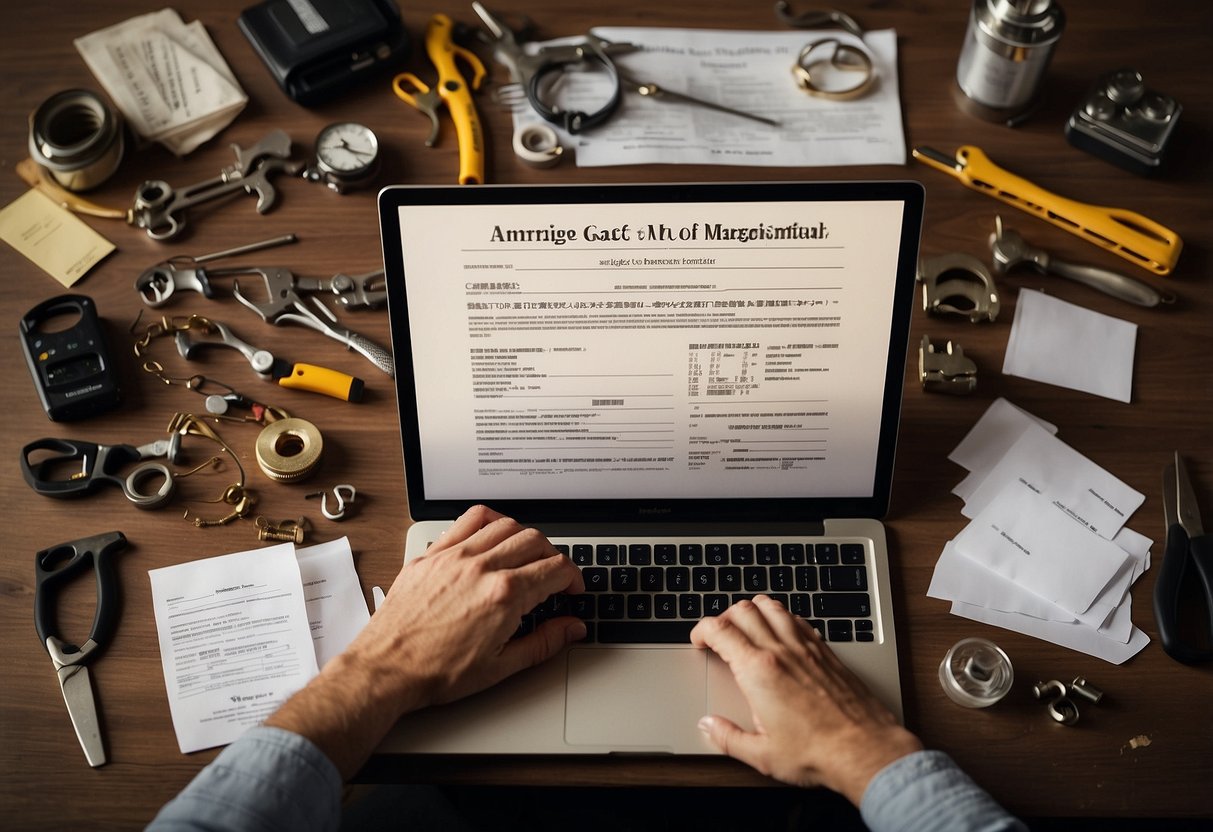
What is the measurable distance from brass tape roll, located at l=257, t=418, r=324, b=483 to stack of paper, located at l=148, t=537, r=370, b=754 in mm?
81

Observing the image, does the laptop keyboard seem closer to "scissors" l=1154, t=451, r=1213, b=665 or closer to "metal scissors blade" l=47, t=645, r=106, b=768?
"scissors" l=1154, t=451, r=1213, b=665

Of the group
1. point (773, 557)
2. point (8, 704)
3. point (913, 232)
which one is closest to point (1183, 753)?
point (773, 557)

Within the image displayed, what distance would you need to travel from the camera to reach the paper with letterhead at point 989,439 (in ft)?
3.67

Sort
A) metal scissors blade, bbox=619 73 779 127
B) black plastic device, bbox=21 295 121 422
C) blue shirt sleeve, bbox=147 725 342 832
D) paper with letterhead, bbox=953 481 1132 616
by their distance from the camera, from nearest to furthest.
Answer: blue shirt sleeve, bbox=147 725 342 832 < paper with letterhead, bbox=953 481 1132 616 < black plastic device, bbox=21 295 121 422 < metal scissors blade, bbox=619 73 779 127

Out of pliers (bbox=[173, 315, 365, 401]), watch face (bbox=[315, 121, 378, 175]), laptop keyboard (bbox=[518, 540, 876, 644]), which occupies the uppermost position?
watch face (bbox=[315, 121, 378, 175])

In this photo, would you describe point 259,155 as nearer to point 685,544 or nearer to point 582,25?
point 582,25

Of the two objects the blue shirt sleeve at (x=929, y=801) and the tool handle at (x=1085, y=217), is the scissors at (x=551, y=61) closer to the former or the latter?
the tool handle at (x=1085, y=217)

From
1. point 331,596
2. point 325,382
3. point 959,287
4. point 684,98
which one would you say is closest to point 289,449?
point 325,382

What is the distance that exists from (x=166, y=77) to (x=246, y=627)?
2.58 ft

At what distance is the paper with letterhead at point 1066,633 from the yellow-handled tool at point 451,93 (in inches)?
29.7

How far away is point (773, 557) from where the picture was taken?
1.04 meters

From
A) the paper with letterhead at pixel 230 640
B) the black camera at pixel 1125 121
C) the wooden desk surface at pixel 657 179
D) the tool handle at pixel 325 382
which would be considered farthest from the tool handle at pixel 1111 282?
the paper with letterhead at pixel 230 640

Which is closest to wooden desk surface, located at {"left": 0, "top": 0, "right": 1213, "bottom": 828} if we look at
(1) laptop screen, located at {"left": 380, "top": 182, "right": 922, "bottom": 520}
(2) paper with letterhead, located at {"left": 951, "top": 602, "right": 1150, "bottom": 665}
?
(2) paper with letterhead, located at {"left": 951, "top": 602, "right": 1150, "bottom": 665}

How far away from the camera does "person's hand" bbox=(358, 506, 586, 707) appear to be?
3.07 feet
